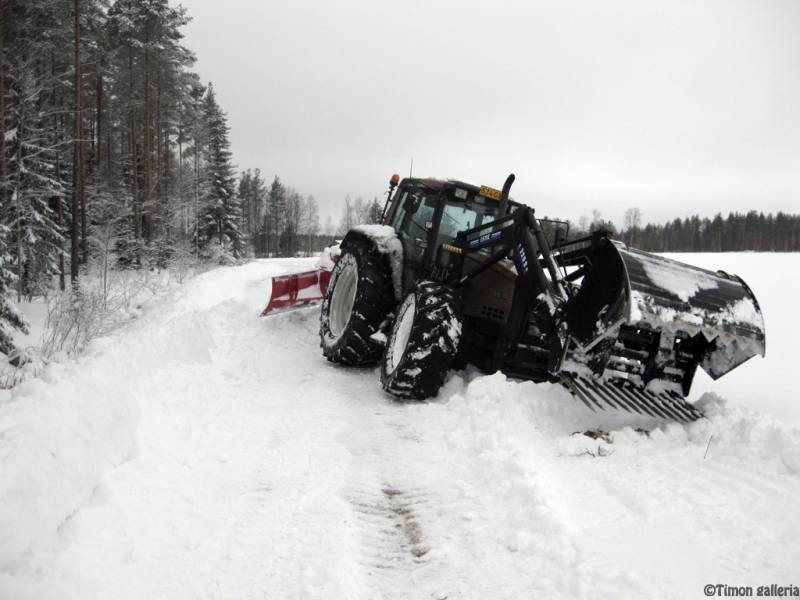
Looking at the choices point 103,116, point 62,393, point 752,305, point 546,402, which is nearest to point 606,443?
point 546,402

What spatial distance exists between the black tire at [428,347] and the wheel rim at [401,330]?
0.21m

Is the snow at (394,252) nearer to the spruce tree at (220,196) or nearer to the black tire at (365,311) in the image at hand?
the black tire at (365,311)

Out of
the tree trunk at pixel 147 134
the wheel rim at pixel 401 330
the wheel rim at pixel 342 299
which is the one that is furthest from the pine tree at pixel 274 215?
the wheel rim at pixel 401 330

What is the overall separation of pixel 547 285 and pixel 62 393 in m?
3.43

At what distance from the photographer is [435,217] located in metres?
5.61

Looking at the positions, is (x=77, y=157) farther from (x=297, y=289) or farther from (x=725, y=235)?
(x=725, y=235)

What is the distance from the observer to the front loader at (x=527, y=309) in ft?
12.7

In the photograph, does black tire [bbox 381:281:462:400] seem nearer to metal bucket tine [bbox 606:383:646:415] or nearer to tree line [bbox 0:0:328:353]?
metal bucket tine [bbox 606:383:646:415]

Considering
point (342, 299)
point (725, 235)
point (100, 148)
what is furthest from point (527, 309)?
point (725, 235)

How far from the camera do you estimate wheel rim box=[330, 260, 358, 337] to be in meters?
6.59

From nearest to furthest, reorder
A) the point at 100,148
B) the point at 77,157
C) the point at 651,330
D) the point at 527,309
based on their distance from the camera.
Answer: the point at 651,330
the point at 527,309
the point at 77,157
the point at 100,148

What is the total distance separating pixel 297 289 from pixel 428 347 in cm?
469

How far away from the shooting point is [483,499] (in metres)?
2.85

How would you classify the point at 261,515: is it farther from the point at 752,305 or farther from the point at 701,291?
the point at 752,305
